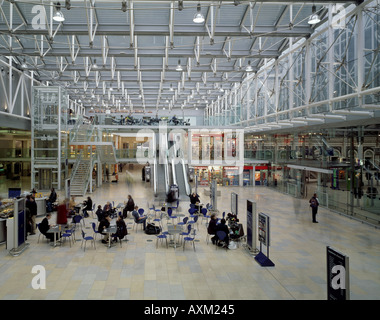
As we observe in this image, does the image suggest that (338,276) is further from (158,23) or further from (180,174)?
(180,174)

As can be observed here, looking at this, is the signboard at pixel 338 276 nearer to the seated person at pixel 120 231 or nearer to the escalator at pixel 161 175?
the seated person at pixel 120 231

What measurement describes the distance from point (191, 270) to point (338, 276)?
438cm

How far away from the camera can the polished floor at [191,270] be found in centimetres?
746

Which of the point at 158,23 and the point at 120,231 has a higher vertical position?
the point at 158,23

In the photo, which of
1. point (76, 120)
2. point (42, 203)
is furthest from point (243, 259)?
point (76, 120)

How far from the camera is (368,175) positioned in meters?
16.2

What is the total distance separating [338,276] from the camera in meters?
5.71

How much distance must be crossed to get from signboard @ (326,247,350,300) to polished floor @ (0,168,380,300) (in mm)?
1602

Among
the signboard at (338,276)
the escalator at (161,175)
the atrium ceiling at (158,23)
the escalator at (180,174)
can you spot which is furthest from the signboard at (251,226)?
the escalator at (180,174)

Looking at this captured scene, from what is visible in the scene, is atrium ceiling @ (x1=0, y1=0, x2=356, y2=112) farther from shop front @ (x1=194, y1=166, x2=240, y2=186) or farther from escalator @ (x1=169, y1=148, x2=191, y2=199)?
shop front @ (x1=194, y1=166, x2=240, y2=186)

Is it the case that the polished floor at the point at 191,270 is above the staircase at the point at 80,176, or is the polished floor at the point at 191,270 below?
below

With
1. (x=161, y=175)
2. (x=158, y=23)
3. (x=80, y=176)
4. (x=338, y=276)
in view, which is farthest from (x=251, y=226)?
(x=80, y=176)

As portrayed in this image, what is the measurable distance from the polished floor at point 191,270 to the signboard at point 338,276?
63.1 inches
